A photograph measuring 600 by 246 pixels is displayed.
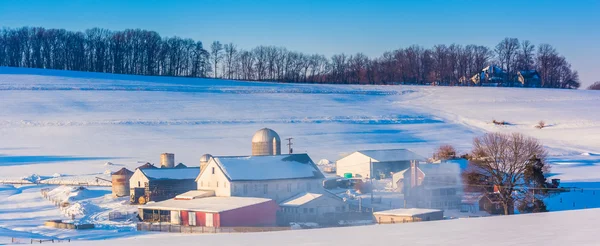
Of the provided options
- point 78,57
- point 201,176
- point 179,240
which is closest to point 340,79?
point 78,57

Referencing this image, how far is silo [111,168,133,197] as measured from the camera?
3262 cm

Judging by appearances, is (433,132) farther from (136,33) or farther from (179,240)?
(136,33)

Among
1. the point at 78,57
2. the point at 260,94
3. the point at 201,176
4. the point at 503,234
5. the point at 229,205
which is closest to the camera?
the point at 503,234

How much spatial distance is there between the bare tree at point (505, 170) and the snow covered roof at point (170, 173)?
11.8 metres

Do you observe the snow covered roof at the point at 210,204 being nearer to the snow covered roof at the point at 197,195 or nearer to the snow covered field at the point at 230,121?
the snow covered roof at the point at 197,195

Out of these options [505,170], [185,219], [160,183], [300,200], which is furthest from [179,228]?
[505,170]

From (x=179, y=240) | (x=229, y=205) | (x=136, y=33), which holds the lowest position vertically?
(x=229, y=205)

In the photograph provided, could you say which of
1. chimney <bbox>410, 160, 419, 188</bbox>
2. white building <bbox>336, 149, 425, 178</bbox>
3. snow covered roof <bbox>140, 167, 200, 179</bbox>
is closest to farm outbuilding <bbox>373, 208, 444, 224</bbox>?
chimney <bbox>410, 160, 419, 188</bbox>

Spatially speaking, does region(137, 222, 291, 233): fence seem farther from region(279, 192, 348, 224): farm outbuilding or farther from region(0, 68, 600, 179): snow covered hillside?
region(0, 68, 600, 179): snow covered hillside

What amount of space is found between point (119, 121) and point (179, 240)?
5151cm

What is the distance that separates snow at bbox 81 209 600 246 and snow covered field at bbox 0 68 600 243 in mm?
16961

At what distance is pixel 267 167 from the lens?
2911 cm

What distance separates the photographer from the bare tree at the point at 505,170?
26453mm

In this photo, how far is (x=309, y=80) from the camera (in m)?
102
